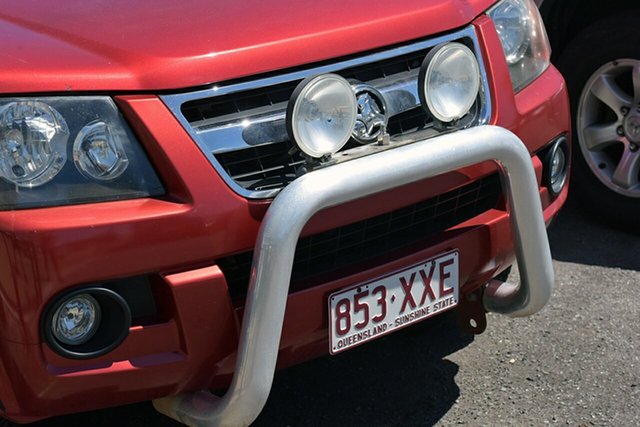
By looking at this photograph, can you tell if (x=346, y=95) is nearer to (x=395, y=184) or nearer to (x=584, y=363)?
(x=395, y=184)

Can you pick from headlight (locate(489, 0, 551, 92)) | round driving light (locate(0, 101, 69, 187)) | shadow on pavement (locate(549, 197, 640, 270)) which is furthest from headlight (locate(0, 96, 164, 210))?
shadow on pavement (locate(549, 197, 640, 270))

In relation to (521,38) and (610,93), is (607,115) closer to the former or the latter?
(610,93)

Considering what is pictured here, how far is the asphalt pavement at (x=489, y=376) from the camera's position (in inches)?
122

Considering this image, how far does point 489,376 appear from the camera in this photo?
330 cm

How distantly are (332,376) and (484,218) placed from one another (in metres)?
0.86

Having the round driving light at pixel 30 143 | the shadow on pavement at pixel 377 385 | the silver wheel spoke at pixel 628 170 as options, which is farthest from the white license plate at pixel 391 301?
the silver wheel spoke at pixel 628 170

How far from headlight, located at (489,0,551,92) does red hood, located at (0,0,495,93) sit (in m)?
0.17

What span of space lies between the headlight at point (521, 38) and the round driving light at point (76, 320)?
1444 mm

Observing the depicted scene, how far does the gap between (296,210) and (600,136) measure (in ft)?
7.48

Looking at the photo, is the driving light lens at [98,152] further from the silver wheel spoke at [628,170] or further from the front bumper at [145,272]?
the silver wheel spoke at [628,170]

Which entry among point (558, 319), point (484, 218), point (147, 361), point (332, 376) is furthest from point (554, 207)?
point (147, 361)

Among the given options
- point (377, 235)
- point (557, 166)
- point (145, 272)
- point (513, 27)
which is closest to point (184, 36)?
point (145, 272)

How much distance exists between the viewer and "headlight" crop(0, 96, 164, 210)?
2250 mm

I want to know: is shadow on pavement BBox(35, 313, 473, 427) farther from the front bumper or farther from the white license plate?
the front bumper
